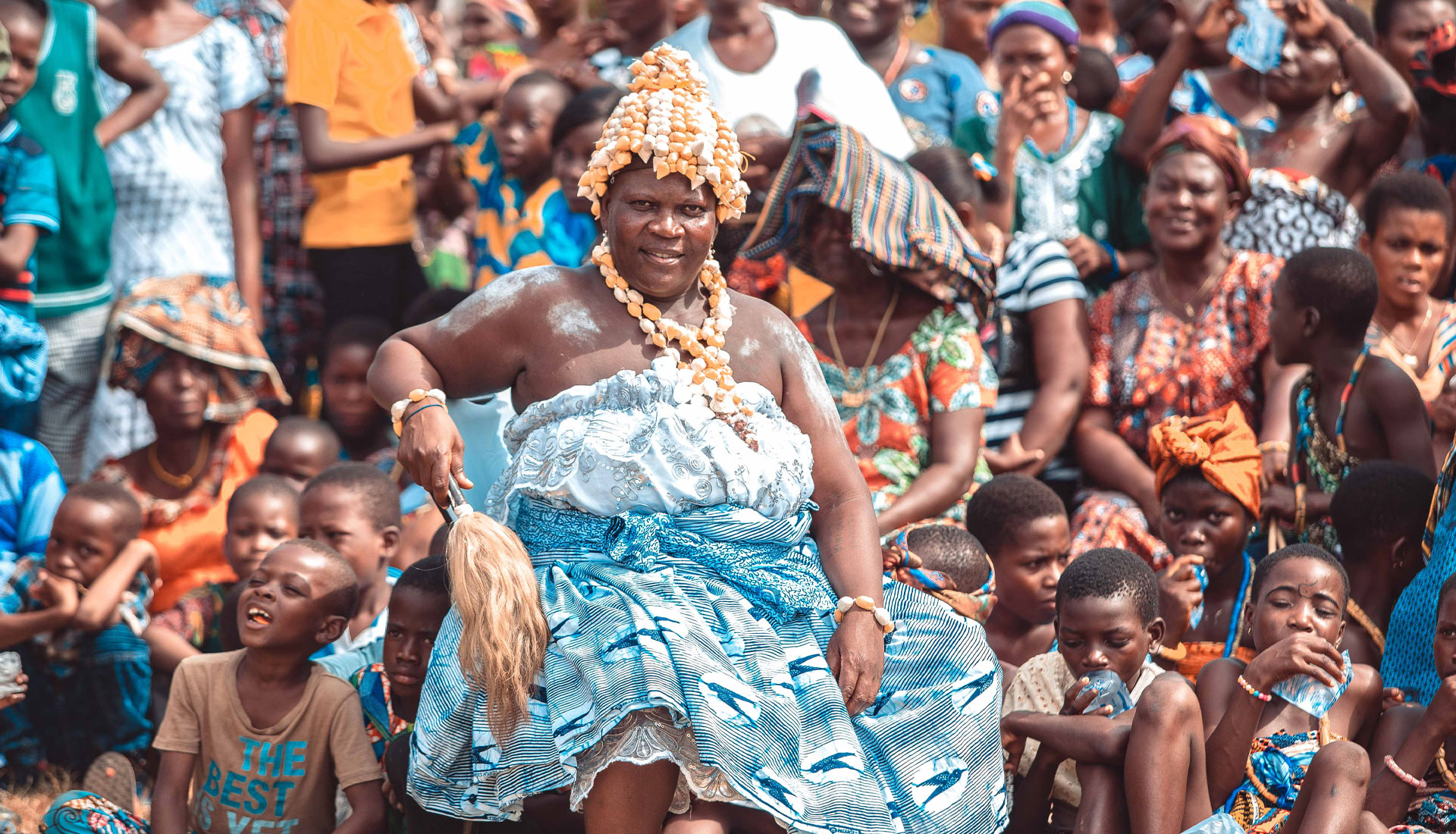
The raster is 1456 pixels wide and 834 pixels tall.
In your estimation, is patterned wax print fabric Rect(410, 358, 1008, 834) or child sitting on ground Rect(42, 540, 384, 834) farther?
child sitting on ground Rect(42, 540, 384, 834)

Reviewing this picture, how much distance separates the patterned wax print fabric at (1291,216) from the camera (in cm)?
648

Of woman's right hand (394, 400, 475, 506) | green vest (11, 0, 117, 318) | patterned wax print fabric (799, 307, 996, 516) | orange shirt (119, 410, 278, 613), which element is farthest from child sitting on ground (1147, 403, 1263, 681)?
green vest (11, 0, 117, 318)

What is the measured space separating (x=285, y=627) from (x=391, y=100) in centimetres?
371

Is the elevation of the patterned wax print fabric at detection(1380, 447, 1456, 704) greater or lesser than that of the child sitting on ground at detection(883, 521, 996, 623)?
greater

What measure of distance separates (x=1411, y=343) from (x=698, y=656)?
3564mm

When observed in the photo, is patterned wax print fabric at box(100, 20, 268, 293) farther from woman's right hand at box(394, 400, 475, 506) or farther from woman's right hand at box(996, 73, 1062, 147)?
woman's right hand at box(394, 400, 475, 506)

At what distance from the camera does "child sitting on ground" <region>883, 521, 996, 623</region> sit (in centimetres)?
480

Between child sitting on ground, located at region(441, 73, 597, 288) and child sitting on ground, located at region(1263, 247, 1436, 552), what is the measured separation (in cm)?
285

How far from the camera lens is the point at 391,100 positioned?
7555mm

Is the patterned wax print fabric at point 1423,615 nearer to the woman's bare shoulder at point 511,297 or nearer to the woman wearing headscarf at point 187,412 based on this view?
the woman's bare shoulder at point 511,297

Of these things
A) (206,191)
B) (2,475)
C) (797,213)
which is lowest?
(2,475)

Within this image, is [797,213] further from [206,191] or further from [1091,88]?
[206,191]

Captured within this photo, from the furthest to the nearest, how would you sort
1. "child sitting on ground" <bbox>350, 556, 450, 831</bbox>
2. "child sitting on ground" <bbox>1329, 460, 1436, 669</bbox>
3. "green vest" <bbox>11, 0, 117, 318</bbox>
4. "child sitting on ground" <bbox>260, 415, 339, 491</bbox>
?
"green vest" <bbox>11, 0, 117, 318</bbox> < "child sitting on ground" <bbox>260, 415, 339, 491</bbox> < "child sitting on ground" <bbox>1329, 460, 1436, 669</bbox> < "child sitting on ground" <bbox>350, 556, 450, 831</bbox>

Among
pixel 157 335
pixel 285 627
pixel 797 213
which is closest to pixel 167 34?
pixel 157 335
